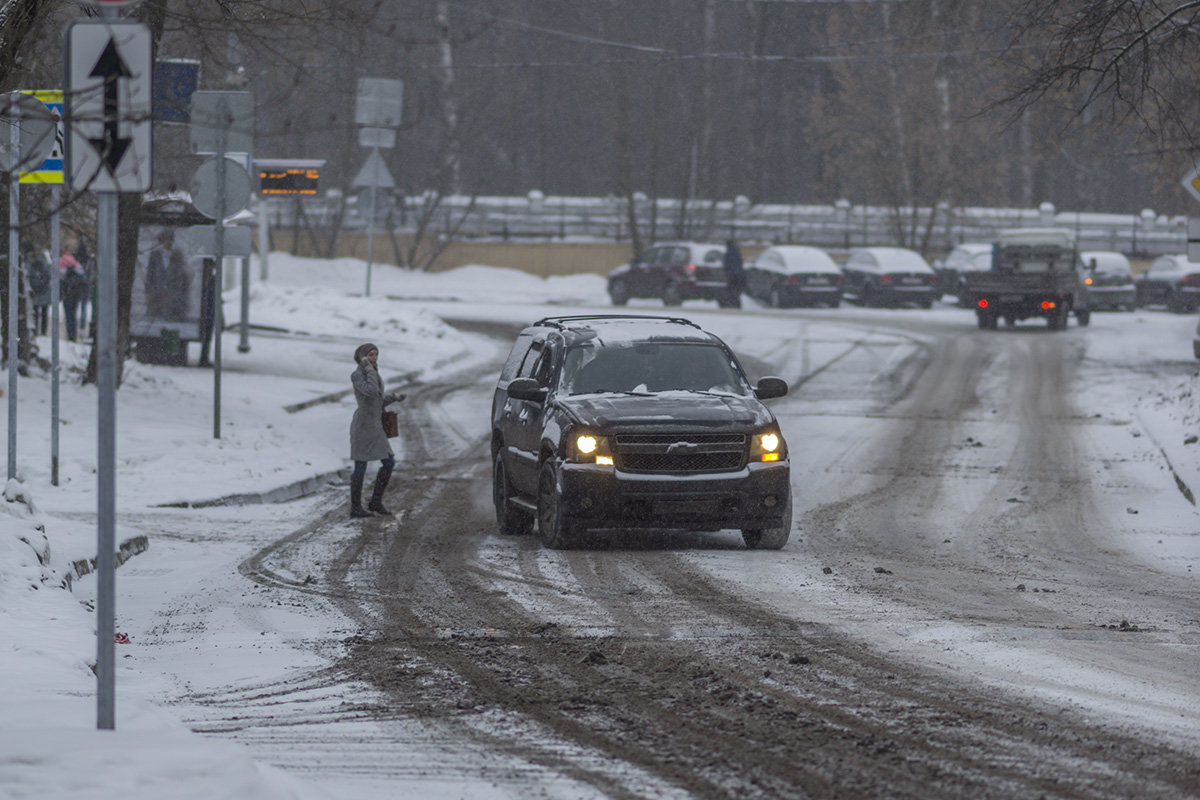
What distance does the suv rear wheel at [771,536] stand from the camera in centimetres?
1209

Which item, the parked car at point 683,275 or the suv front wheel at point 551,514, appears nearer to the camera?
the suv front wheel at point 551,514

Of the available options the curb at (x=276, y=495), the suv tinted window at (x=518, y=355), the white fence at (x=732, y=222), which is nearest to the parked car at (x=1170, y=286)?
the white fence at (x=732, y=222)

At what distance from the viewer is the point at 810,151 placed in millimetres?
75250

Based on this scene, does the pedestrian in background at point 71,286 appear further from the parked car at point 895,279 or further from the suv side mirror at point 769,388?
the parked car at point 895,279

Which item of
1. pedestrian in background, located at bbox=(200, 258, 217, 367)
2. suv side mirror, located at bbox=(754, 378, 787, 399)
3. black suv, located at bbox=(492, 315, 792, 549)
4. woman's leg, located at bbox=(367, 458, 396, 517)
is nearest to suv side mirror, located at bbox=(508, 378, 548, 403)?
black suv, located at bbox=(492, 315, 792, 549)

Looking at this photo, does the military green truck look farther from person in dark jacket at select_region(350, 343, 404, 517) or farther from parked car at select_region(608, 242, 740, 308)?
person in dark jacket at select_region(350, 343, 404, 517)

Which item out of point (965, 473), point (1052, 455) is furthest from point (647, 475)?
point (1052, 455)

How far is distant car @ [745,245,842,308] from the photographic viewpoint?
1607 inches

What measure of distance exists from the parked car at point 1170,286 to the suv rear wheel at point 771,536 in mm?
32202

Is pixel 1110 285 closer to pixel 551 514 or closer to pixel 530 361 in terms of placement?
pixel 530 361

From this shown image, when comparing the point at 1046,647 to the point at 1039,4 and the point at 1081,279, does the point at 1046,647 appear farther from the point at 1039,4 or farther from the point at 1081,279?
the point at 1081,279

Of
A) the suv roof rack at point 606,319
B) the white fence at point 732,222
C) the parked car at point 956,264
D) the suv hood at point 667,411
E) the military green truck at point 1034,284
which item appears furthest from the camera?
the white fence at point 732,222

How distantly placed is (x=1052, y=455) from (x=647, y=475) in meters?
8.37

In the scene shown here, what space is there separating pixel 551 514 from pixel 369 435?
9.65 ft
